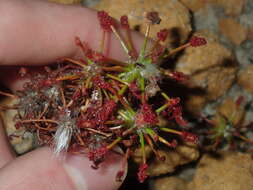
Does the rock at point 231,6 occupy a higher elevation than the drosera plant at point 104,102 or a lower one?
higher

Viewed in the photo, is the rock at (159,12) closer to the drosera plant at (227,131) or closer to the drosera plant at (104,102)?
the drosera plant at (104,102)

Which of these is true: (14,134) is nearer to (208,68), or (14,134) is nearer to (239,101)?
(208,68)

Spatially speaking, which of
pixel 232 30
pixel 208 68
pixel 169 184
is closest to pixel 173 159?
pixel 169 184

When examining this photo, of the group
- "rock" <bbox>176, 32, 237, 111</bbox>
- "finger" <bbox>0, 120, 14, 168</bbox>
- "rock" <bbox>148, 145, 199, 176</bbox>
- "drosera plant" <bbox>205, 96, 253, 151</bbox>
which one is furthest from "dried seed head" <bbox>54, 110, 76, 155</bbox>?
"drosera plant" <bbox>205, 96, 253, 151</bbox>

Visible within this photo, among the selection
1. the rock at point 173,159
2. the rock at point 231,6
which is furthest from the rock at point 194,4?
the rock at point 173,159

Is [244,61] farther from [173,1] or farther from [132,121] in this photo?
[132,121]

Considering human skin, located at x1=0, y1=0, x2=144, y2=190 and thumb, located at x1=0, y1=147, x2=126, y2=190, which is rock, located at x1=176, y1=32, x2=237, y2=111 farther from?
thumb, located at x1=0, y1=147, x2=126, y2=190

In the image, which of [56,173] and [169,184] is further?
[169,184]
